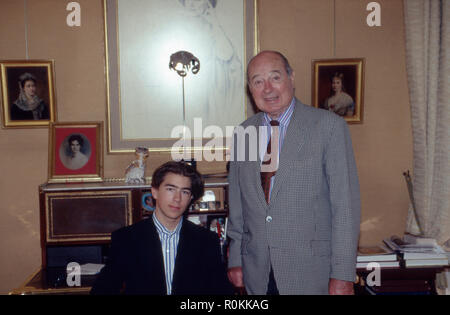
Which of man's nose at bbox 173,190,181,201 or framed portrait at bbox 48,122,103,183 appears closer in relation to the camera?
man's nose at bbox 173,190,181,201

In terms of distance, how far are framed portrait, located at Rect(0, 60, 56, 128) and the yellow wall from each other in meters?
0.07

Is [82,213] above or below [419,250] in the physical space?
above

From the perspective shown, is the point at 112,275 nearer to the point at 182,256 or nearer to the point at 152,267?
the point at 152,267

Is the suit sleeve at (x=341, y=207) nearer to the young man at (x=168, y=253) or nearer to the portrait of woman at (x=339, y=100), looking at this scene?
the young man at (x=168, y=253)

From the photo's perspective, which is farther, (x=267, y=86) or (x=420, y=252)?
(x=420, y=252)

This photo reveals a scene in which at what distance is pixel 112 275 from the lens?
201 cm

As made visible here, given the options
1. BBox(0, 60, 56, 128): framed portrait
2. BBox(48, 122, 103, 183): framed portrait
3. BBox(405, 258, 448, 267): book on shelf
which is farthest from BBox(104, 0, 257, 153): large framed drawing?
BBox(405, 258, 448, 267): book on shelf

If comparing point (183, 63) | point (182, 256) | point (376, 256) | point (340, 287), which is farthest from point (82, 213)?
point (376, 256)

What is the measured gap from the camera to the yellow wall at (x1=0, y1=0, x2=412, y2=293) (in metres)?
3.26

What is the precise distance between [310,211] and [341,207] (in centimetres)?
14

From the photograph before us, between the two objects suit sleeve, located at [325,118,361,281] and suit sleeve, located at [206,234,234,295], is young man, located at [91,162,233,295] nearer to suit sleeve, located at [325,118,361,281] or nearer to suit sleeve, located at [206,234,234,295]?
suit sleeve, located at [206,234,234,295]

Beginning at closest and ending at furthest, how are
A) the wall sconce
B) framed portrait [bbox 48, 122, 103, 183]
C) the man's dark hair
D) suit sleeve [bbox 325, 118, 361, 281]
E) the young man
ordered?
suit sleeve [bbox 325, 118, 361, 281] < the young man < the man's dark hair < framed portrait [bbox 48, 122, 103, 183] < the wall sconce

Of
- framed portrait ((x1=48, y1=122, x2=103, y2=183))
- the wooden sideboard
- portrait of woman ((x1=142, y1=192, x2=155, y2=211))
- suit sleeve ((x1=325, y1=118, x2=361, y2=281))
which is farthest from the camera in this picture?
framed portrait ((x1=48, y1=122, x2=103, y2=183))

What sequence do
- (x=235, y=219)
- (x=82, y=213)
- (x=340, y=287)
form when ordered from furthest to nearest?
(x=82, y=213) → (x=235, y=219) → (x=340, y=287)
